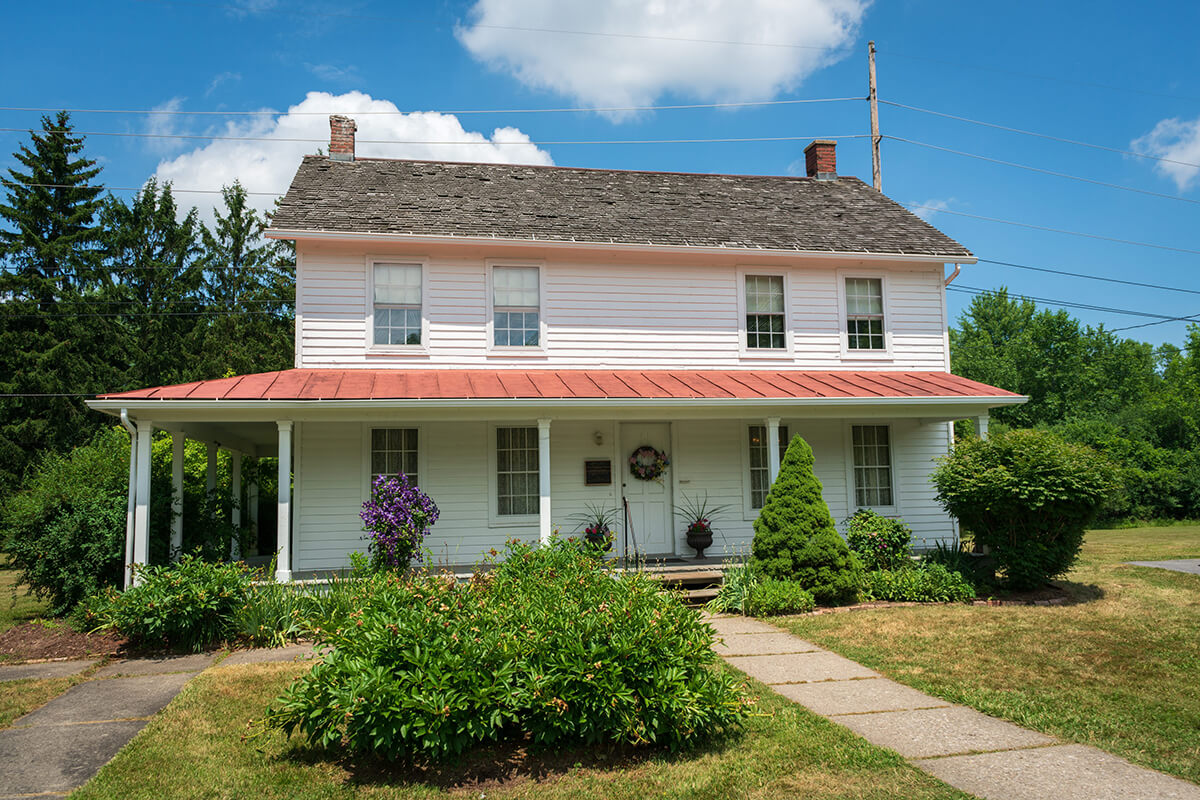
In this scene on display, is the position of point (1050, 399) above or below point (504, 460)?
above

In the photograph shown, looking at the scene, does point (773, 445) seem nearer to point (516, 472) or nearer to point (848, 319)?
point (848, 319)

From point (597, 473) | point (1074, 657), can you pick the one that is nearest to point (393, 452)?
point (597, 473)

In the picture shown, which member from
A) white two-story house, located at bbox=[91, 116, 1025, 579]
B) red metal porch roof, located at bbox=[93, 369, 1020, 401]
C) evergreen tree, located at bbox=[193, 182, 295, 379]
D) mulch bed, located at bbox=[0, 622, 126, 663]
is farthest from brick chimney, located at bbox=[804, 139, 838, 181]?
evergreen tree, located at bbox=[193, 182, 295, 379]

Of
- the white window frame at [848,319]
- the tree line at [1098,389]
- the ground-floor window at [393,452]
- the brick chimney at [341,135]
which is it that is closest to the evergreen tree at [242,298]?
the brick chimney at [341,135]

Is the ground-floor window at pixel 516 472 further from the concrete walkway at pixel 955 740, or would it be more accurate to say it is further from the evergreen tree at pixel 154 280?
the evergreen tree at pixel 154 280

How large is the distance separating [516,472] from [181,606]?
5.34 metres

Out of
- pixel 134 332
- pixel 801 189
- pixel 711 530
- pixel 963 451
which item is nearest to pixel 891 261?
pixel 801 189

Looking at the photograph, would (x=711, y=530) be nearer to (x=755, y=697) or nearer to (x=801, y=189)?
(x=755, y=697)

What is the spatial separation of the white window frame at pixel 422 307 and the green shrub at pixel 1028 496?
319 inches

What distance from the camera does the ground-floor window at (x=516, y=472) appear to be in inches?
488

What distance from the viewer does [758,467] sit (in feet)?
43.5

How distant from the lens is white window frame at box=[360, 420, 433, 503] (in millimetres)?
12000

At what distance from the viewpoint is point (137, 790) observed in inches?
180

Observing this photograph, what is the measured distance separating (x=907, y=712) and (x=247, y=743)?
15.6ft
